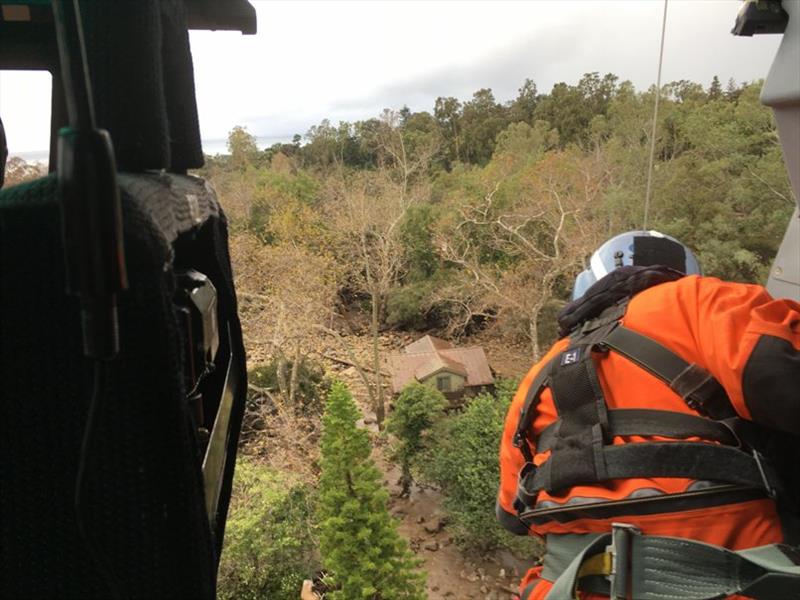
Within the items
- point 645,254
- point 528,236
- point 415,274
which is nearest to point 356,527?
point 645,254

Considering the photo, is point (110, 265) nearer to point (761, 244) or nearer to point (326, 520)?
point (326, 520)

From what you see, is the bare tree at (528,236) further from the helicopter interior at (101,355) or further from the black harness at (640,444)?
the helicopter interior at (101,355)

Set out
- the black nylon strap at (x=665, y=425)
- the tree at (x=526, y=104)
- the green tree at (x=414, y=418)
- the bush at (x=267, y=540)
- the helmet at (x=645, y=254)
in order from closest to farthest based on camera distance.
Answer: the black nylon strap at (x=665, y=425)
the helmet at (x=645, y=254)
the bush at (x=267, y=540)
the green tree at (x=414, y=418)
the tree at (x=526, y=104)

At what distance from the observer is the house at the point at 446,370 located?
31.0 feet

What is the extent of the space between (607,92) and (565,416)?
15148 millimetres

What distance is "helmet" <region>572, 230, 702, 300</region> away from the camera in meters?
1.32

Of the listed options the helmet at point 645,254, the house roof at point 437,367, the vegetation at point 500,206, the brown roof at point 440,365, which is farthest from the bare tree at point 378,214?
the helmet at point 645,254

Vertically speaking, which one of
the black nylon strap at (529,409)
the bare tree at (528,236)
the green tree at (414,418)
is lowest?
the green tree at (414,418)

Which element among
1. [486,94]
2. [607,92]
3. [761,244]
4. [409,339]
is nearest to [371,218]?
[409,339]

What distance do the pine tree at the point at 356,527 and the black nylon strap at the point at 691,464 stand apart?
3.93 metres

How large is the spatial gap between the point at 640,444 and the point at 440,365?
872cm

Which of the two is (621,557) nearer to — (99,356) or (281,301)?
(99,356)

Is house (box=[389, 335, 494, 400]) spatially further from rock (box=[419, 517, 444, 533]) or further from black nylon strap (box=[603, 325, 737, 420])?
black nylon strap (box=[603, 325, 737, 420])

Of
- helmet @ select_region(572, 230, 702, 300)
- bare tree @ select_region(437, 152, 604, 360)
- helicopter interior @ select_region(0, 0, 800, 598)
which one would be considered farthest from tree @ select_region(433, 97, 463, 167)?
helicopter interior @ select_region(0, 0, 800, 598)
